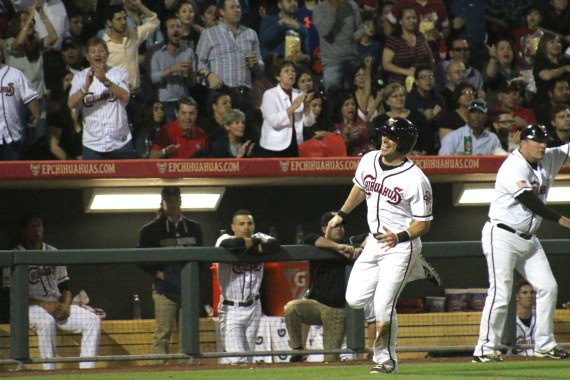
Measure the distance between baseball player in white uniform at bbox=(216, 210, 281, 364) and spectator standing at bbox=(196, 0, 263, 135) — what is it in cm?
271

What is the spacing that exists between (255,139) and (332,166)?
1.59 m

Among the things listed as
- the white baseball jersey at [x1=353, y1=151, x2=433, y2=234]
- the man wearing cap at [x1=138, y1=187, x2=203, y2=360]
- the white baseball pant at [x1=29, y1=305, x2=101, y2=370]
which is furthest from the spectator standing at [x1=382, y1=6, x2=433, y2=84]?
the white baseball pant at [x1=29, y1=305, x2=101, y2=370]

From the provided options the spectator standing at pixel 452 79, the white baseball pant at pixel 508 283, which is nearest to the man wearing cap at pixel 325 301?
the white baseball pant at pixel 508 283

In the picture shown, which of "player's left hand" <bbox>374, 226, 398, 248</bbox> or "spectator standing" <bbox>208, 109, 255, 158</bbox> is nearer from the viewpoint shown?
"player's left hand" <bbox>374, 226, 398, 248</bbox>

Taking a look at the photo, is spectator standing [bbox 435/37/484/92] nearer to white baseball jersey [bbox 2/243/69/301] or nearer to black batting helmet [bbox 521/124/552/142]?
black batting helmet [bbox 521/124/552/142]

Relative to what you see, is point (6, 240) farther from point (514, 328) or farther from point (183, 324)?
point (514, 328)

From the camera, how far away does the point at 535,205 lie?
7168 millimetres

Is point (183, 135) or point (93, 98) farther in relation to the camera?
point (183, 135)

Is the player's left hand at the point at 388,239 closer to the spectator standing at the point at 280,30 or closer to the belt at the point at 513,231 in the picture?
the belt at the point at 513,231

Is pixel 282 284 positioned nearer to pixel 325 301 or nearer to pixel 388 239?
pixel 325 301

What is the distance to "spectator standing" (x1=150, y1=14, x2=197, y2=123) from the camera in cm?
1040

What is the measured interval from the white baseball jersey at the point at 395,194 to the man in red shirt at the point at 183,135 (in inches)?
120

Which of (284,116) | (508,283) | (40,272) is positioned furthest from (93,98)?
(508,283)

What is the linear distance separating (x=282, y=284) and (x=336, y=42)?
4.10m
